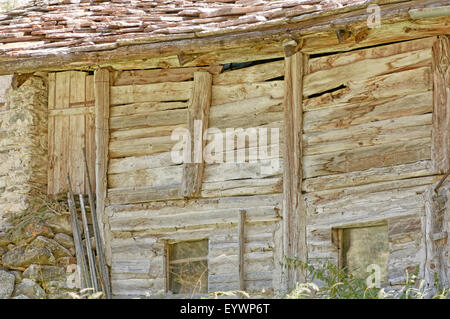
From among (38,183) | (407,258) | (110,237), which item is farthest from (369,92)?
(38,183)

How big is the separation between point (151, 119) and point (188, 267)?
72.2 inches

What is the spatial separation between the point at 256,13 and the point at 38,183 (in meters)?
3.51

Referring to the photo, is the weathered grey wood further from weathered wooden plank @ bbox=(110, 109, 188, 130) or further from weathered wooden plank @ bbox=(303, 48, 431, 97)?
weathered wooden plank @ bbox=(110, 109, 188, 130)

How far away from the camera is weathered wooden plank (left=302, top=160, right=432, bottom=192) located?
9477 mm

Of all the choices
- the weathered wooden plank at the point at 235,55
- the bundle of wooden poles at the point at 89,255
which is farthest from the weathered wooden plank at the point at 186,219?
the weathered wooden plank at the point at 235,55

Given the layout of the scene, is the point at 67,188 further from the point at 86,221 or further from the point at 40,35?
the point at 40,35

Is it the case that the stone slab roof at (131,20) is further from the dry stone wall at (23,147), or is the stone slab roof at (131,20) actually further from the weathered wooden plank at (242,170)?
the weathered wooden plank at (242,170)

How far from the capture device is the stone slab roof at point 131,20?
10156 mm

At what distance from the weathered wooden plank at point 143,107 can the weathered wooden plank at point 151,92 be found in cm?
5

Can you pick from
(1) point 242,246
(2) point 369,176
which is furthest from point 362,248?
(1) point 242,246

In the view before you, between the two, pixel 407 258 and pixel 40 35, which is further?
pixel 40 35

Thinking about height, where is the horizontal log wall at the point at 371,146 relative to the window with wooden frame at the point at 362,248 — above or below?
above
